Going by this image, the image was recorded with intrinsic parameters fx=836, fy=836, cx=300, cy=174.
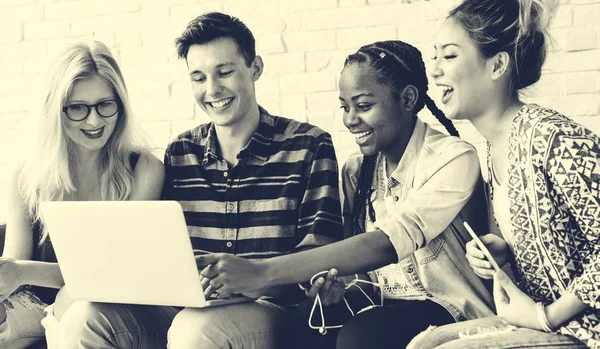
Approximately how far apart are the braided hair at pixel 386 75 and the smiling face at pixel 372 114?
2cm

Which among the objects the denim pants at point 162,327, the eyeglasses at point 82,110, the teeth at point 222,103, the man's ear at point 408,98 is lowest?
the denim pants at point 162,327

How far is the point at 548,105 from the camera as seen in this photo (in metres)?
2.74

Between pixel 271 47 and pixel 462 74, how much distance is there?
1216mm

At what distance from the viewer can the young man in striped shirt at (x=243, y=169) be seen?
218 centimetres

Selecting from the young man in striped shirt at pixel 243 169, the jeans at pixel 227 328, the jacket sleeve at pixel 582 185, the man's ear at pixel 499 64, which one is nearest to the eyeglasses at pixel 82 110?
the young man in striped shirt at pixel 243 169

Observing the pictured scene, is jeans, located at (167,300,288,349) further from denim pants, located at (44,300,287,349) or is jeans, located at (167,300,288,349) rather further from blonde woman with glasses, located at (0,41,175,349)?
blonde woman with glasses, located at (0,41,175,349)

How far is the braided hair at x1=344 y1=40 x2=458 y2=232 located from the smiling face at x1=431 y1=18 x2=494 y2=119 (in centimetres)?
20

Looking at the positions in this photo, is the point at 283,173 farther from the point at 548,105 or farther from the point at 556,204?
the point at 548,105

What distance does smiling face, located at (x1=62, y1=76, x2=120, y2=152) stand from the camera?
232 centimetres

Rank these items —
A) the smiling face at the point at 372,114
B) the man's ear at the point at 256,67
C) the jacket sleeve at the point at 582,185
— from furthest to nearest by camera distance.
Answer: the man's ear at the point at 256,67 → the smiling face at the point at 372,114 → the jacket sleeve at the point at 582,185

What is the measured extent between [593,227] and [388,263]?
485mm

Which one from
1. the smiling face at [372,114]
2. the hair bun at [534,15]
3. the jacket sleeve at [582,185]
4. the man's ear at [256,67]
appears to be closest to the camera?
the jacket sleeve at [582,185]

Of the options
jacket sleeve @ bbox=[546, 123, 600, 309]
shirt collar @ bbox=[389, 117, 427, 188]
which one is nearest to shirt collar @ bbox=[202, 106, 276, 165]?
shirt collar @ bbox=[389, 117, 427, 188]

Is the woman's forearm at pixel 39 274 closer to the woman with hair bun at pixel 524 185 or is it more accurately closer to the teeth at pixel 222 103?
the teeth at pixel 222 103
